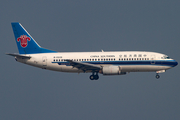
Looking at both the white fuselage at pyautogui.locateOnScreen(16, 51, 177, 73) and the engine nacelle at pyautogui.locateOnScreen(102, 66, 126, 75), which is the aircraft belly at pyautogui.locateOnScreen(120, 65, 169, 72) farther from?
the engine nacelle at pyautogui.locateOnScreen(102, 66, 126, 75)

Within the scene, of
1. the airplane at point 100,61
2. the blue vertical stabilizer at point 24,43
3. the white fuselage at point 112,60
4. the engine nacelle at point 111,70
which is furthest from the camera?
the blue vertical stabilizer at point 24,43

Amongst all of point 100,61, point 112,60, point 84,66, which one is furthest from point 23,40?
point 112,60

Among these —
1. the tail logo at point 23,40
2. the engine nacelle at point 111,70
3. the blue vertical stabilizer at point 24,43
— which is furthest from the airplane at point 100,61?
the tail logo at point 23,40

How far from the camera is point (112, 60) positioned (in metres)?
64.1

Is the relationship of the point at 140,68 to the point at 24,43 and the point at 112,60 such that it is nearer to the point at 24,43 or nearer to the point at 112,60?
the point at 112,60

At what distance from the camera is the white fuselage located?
6378 cm

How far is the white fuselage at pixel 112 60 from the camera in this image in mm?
63781

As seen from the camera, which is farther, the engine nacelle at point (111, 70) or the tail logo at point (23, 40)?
the tail logo at point (23, 40)

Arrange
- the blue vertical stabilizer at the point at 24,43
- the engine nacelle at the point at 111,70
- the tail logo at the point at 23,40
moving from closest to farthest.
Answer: the engine nacelle at the point at 111,70, the blue vertical stabilizer at the point at 24,43, the tail logo at the point at 23,40

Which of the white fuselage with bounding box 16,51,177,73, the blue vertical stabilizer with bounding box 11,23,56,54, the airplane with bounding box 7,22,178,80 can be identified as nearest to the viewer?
the airplane with bounding box 7,22,178,80

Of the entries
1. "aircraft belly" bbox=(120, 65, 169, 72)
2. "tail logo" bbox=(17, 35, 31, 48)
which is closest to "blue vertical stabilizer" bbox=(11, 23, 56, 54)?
"tail logo" bbox=(17, 35, 31, 48)

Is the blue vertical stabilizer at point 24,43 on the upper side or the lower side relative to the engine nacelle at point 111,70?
upper

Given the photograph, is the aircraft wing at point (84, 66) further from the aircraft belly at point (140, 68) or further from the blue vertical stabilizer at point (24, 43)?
the blue vertical stabilizer at point (24, 43)

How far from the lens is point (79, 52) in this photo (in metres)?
67.2
